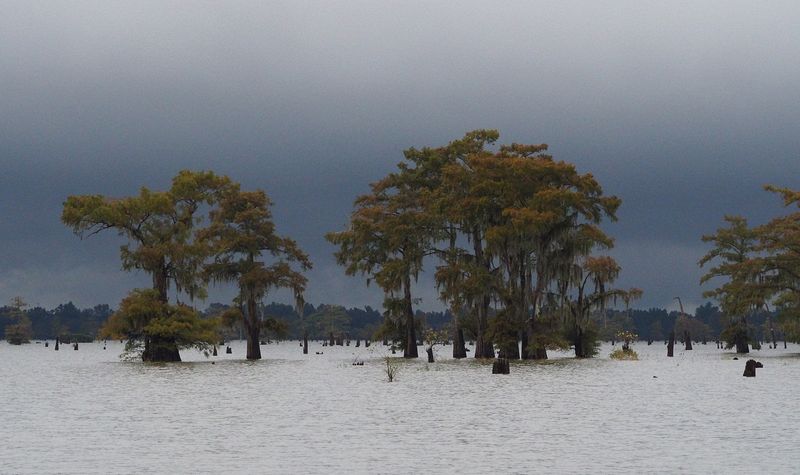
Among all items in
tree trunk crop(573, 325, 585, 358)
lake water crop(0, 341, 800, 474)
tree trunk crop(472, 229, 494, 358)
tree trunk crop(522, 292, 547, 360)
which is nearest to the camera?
lake water crop(0, 341, 800, 474)

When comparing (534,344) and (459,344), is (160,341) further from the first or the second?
(534,344)

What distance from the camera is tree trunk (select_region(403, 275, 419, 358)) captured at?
219 feet

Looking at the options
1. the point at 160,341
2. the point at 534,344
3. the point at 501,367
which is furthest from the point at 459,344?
the point at 501,367

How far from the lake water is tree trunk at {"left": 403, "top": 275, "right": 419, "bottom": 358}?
1008 inches

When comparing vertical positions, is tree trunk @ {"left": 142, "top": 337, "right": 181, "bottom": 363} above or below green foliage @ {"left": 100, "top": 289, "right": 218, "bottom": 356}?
below

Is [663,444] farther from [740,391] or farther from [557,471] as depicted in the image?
[740,391]

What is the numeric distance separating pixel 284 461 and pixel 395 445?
116 inches

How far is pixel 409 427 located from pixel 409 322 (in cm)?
4605

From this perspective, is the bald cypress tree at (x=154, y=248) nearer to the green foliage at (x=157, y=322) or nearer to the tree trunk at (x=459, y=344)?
the green foliage at (x=157, y=322)

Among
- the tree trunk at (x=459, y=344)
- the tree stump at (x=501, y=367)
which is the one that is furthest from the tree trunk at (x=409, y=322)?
the tree stump at (x=501, y=367)

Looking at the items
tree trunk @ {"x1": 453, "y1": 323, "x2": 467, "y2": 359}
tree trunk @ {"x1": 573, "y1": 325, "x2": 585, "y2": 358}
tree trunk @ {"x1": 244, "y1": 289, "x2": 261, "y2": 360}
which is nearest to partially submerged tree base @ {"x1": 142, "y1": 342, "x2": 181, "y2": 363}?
tree trunk @ {"x1": 244, "y1": 289, "x2": 261, "y2": 360}

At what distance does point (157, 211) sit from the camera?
211 feet

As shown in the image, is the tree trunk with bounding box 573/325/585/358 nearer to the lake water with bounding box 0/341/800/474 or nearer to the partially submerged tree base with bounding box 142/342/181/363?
the lake water with bounding box 0/341/800/474

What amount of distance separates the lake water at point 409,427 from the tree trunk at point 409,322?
25.6 metres
